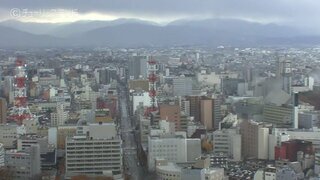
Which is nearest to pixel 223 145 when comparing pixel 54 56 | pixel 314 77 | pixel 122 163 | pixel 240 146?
pixel 240 146

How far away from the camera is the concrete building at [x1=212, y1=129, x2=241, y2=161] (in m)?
7.03

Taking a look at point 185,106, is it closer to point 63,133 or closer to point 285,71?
point 285,71

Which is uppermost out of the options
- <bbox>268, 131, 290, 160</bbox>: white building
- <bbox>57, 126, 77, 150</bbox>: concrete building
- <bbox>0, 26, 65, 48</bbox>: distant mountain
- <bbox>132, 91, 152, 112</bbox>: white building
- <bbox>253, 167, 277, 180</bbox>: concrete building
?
<bbox>0, 26, 65, 48</bbox>: distant mountain

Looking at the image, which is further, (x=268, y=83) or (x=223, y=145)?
(x=268, y=83)

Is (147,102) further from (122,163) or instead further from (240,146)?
(122,163)

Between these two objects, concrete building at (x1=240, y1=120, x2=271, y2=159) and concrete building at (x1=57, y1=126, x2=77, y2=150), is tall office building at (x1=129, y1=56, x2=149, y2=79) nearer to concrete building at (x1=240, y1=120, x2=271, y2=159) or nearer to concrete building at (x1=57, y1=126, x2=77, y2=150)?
concrete building at (x1=57, y1=126, x2=77, y2=150)

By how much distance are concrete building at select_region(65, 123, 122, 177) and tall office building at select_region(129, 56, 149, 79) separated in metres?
3.54

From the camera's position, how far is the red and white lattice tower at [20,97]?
26.9ft

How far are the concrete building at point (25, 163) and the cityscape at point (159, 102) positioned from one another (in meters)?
0.01

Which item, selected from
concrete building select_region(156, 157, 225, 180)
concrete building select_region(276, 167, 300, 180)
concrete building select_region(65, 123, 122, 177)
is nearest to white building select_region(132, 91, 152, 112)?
concrete building select_region(65, 123, 122, 177)

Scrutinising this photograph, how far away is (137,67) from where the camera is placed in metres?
10.2

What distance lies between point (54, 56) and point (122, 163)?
277 cm

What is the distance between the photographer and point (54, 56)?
8422 mm

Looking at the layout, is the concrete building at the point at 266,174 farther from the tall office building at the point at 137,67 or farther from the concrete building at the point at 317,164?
the tall office building at the point at 137,67
